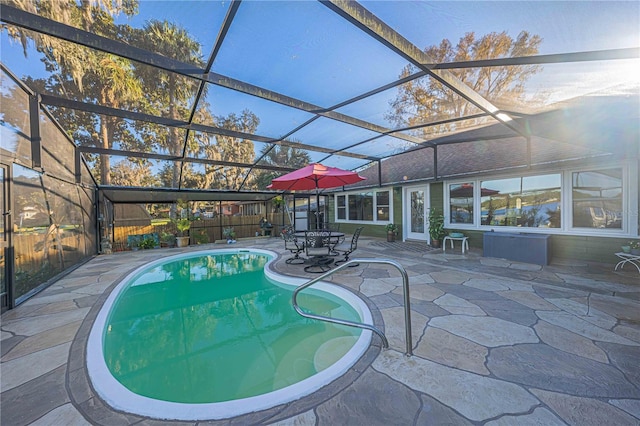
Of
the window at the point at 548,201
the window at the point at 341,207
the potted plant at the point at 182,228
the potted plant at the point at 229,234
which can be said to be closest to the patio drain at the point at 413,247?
the window at the point at 548,201

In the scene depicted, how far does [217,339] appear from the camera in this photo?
3430 mm

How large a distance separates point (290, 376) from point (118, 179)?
10713 millimetres

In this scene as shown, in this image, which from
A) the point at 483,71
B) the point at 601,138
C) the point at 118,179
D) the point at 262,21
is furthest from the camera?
the point at 118,179

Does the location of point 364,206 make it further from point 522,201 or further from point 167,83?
point 167,83

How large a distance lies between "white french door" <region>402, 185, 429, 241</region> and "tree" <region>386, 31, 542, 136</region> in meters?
4.14

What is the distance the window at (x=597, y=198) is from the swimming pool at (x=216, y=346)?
21.9 ft

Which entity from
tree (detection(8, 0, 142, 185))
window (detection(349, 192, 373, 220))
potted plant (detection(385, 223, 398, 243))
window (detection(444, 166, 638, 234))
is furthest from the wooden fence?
window (detection(444, 166, 638, 234))

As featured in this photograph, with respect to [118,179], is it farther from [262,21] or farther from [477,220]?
[477,220]

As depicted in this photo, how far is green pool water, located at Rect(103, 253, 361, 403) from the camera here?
254 centimetres

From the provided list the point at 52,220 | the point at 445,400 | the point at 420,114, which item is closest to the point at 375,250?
the point at 420,114

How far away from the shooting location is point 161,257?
8.23 meters

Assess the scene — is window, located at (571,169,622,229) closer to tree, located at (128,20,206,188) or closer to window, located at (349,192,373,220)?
window, located at (349,192,373,220)

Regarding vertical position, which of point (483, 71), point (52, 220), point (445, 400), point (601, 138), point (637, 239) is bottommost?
point (445, 400)

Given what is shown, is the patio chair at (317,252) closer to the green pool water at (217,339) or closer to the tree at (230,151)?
the green pool water at (217,339)
